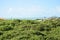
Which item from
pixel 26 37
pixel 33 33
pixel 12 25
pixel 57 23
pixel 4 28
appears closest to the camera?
pixel 26 37

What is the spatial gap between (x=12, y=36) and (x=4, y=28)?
1911mm

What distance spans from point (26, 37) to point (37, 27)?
2.87 m

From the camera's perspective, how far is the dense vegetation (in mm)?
13048

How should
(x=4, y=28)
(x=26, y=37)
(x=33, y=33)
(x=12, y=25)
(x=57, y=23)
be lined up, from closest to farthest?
(x=26, y=37), (x=33, y=33), (x=4, y=28), (x=12, y=25), (x=57, y=23)

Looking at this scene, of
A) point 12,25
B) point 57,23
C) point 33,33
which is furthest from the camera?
point 57,23

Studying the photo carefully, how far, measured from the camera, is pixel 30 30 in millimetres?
14398

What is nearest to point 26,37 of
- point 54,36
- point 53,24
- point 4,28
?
point 54,36

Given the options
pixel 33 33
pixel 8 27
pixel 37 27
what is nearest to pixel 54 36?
pixel 33 33

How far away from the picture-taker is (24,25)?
1580 cm

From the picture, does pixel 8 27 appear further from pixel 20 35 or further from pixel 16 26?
pixel 20 35

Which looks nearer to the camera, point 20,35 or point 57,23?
point 20,35

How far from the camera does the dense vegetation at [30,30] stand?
13.0 meters

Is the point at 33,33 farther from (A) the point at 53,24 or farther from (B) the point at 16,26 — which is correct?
(A) the point at 53,24

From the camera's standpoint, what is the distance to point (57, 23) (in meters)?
17.5
